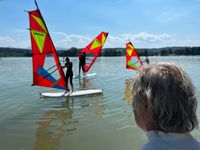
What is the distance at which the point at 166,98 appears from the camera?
118cm

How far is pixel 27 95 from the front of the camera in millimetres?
10109

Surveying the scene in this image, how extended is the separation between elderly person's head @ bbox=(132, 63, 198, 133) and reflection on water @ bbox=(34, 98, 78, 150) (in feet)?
12.1

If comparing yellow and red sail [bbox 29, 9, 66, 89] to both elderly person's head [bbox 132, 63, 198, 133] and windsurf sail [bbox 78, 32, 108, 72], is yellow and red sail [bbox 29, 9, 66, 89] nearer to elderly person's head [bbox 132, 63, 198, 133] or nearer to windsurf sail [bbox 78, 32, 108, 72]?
windsurf sail [bbox 78, 32, 108, 72]

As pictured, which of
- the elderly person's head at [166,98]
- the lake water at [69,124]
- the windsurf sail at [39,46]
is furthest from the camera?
the windsurf sail at [39,46]

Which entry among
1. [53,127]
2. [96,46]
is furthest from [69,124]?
[96,46]

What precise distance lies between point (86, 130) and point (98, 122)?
664mm

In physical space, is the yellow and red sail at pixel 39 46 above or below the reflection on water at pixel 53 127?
above

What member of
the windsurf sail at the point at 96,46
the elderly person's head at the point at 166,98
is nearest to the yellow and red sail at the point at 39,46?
the windsurf sail at the point at 96,46

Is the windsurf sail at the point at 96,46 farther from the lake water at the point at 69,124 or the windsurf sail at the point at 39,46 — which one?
the lake water at the point at 69,124

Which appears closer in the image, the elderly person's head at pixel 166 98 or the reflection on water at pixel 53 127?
the elderly person's head at pixel 166 98

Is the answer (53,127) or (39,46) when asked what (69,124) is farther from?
(39,46)

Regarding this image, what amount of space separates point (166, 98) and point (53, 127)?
495 cm

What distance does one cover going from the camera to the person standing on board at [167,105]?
3.87 ft

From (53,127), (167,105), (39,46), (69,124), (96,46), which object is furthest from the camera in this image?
(96,46)
